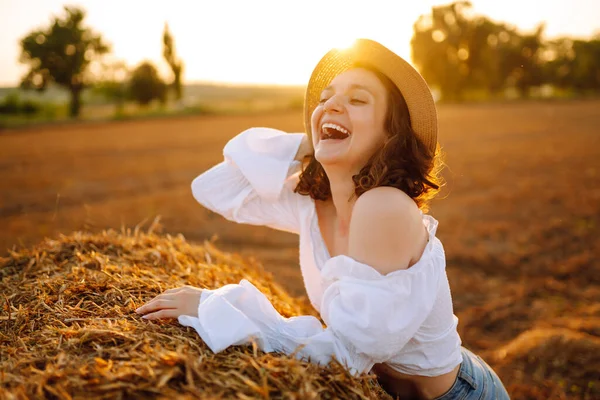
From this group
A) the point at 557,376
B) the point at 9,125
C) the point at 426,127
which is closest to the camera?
the point at 426,127

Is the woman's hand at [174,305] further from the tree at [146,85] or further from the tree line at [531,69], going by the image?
the tree at [146,85]

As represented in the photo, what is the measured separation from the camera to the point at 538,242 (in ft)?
22.7

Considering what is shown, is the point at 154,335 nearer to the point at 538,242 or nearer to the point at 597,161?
the point at 538,242

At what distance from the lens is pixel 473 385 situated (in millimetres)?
2268

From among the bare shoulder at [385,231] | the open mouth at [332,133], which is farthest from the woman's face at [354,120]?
the bare shoulder at [385,231]

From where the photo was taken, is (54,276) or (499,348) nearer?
(54,276)

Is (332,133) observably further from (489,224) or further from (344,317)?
(489,224)

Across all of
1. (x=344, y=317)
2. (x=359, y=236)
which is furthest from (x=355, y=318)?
(x=359, y=236)

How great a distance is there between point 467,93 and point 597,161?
4599 centimetres

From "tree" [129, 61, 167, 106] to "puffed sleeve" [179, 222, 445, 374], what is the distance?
66790mm

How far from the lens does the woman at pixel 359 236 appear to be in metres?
1.86

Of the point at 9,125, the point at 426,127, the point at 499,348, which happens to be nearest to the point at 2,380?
the point at 426,127

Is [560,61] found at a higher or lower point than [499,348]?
higher

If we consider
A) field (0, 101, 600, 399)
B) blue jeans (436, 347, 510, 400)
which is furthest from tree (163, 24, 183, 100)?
blue jeans (436, 347, 510, 400)
